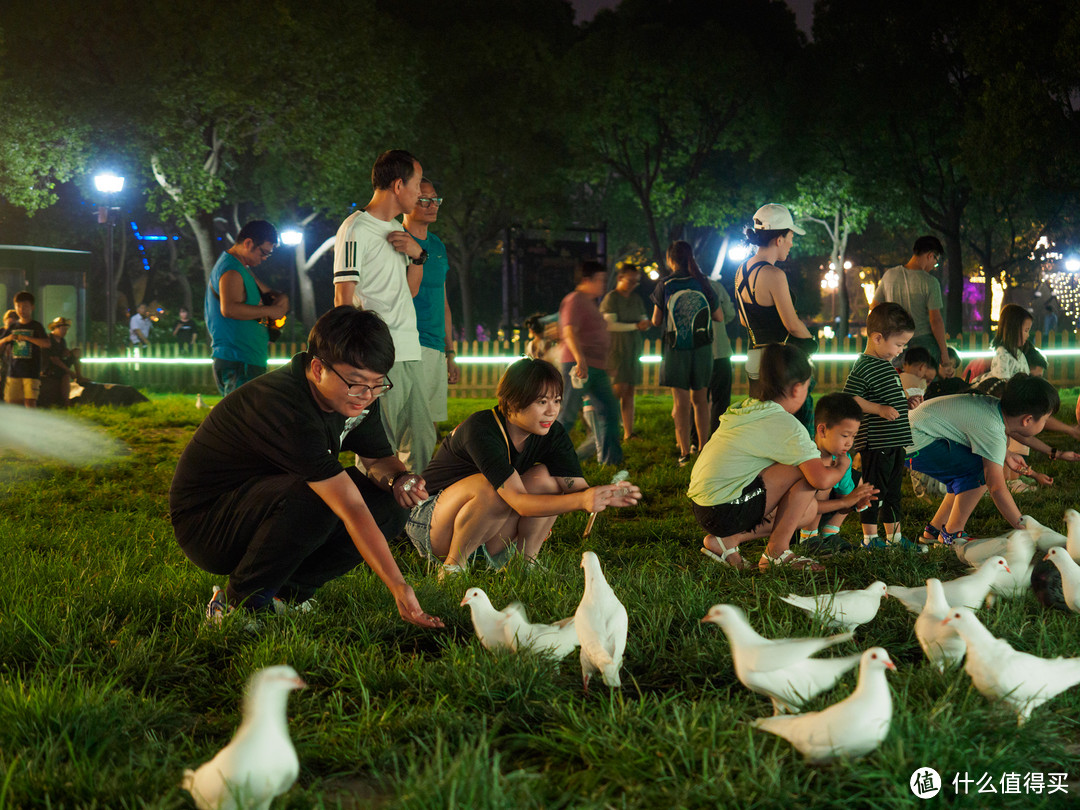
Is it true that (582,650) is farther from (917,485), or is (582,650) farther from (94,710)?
(917,485)

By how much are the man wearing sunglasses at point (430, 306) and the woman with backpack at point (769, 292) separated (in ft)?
6.61

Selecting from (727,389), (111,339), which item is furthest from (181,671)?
(111,339)

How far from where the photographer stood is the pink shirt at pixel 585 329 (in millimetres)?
8516

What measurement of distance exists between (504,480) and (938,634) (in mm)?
1918

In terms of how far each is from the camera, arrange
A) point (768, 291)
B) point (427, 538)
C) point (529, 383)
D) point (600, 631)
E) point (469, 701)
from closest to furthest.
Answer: point (469, 701), point (600, 631), point (529, 383), point (427, 538), point (768, 291)

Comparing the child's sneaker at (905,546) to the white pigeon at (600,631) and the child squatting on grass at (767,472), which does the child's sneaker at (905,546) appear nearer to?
the child squatting on grass at (767,472)

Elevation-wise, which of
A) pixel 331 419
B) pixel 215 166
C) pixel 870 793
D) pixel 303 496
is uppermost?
pixel 215 166

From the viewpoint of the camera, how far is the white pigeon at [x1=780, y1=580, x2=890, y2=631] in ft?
11.9

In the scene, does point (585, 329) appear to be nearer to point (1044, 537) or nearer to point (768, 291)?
point (768, 291)

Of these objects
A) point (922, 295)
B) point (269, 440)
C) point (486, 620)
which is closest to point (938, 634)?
point (486, 620)

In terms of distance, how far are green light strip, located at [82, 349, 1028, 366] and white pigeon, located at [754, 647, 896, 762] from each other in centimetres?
1635

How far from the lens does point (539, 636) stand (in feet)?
10.7

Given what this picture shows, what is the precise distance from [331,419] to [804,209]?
36.1 metres

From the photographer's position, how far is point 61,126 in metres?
22.4
